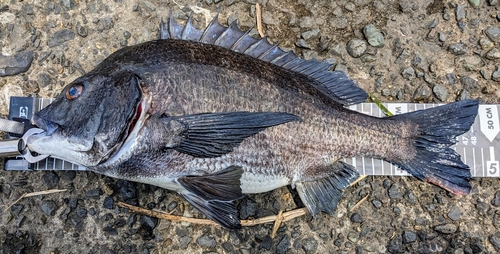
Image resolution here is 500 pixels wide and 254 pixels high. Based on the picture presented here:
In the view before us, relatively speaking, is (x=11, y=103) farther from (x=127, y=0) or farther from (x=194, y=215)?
(x=194, y=215)

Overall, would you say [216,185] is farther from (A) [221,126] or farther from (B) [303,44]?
(B) [303,44]

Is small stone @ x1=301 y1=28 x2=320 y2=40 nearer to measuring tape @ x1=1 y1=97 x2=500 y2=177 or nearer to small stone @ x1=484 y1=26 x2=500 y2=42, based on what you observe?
measuring tape @ x1=1 y1=97 x2=500 y2=177

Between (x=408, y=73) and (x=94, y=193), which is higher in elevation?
(x=408, y=73)

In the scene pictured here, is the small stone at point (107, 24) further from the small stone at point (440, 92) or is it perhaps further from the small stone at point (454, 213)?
the small stone at point (454, 213)

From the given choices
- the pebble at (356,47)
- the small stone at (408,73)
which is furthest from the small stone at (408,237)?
the pebble at (356,47)

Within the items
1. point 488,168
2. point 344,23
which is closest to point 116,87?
point 344,23

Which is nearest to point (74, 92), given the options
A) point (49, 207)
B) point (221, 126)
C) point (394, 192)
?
point (221, 126)
